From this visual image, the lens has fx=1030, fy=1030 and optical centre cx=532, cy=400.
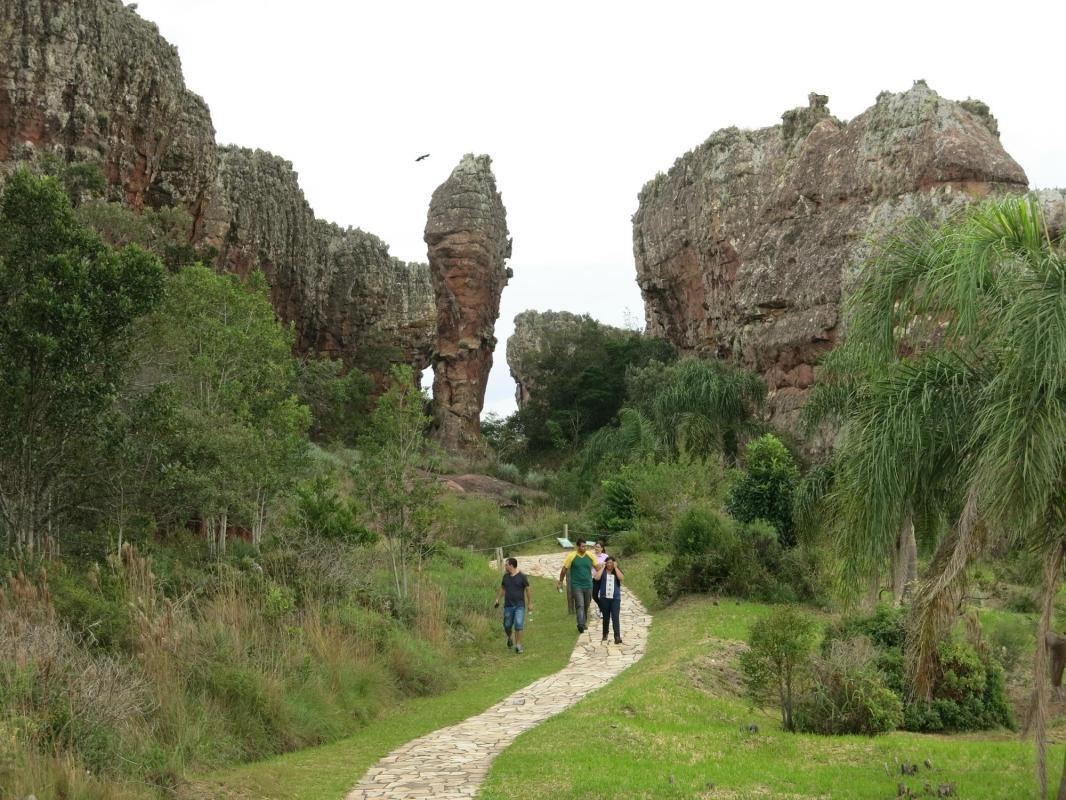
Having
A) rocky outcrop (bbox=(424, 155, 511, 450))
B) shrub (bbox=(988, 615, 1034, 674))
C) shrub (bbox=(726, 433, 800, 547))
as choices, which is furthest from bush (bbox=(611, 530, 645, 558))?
rocky outcrop (bbox=(424, 155, 511, 450))

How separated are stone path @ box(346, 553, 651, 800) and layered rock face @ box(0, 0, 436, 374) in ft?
59.2

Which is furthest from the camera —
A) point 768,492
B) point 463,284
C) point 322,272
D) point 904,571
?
point 463,284

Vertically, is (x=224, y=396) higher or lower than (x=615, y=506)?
higher

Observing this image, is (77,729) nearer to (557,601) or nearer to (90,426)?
(90,426)

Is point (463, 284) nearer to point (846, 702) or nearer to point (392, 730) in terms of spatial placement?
point (392, 730)

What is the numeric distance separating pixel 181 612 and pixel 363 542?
22.4 feet

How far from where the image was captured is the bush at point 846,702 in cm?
1007

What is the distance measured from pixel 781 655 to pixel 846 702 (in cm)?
79

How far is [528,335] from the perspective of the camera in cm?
6950

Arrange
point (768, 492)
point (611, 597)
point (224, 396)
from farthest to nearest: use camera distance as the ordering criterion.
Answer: point (768, 492) → point (224, 396) → point (611, 597)

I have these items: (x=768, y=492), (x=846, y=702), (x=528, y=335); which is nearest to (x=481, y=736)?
(x=846, y=702)

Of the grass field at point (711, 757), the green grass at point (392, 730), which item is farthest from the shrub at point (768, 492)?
the grass field at point (711, 757)

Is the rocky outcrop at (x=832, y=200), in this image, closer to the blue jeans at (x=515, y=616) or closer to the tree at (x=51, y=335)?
the blue jeans at (x=515, y=616)

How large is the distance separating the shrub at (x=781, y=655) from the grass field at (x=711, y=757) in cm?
37
